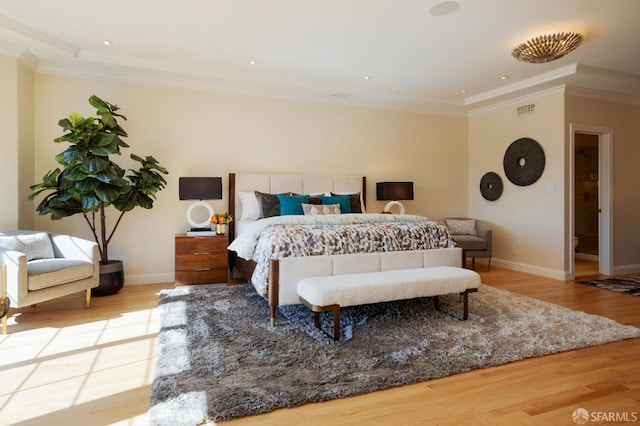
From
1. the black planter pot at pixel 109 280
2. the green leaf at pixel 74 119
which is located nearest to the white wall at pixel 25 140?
the green leaf at pixel 74 119

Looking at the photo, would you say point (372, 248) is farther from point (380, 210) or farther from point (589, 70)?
point (589, 70)

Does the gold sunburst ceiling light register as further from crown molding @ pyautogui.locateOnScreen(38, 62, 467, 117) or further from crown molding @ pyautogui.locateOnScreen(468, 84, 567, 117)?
crown molding @ pyautogui.locateOnScreen(38, 62, 467, 117)

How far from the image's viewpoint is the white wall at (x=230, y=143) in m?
4.30

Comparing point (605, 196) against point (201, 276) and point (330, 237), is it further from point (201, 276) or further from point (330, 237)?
point (201, 276)

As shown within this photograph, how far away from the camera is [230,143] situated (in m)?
4.96

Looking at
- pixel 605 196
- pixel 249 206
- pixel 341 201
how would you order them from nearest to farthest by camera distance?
pixel 249 206
pixel 341 201
pixel 605 196

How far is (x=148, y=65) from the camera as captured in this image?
4242mm

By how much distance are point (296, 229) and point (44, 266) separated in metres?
2.16

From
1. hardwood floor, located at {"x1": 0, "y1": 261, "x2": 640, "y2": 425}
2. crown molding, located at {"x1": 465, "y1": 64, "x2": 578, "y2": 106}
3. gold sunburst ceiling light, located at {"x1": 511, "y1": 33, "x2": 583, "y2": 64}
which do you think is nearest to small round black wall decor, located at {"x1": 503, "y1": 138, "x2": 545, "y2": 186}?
crown molding, located at {"x1": 465, "y1": 64, "x2": 578, "y2": 106}

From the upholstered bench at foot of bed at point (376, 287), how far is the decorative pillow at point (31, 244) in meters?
2.51

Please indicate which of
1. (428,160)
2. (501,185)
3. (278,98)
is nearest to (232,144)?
(278,98)

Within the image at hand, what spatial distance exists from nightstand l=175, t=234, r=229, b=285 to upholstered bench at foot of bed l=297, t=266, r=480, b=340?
1759 mm

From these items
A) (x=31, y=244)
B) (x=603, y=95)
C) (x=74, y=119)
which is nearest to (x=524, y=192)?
(x=603, y=95)

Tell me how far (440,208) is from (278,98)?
10.8 ft
